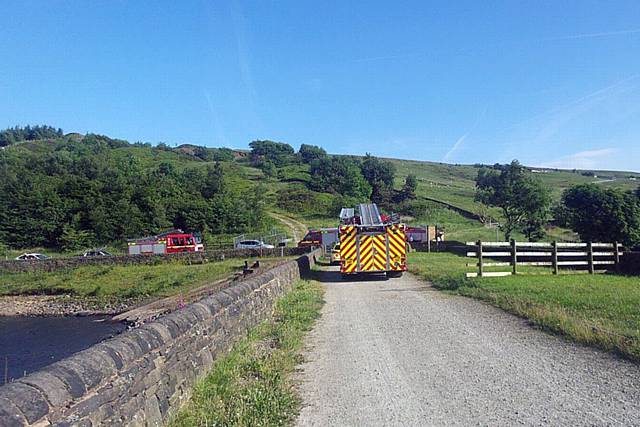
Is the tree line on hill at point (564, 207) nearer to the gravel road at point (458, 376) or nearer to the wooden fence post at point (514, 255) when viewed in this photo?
the wooden fence post at point (514, 255)

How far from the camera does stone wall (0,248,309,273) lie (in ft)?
125

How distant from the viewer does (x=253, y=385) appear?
6.39 meters

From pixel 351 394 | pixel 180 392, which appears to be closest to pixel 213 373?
pixel 180 392

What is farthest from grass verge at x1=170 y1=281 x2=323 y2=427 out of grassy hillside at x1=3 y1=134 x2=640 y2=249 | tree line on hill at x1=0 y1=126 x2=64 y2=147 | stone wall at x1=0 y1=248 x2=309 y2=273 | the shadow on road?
tree line on hill at x1=0 y1=126 x2=64 y2=147

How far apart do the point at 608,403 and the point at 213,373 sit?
442 cm

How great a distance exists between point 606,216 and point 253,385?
144 feet

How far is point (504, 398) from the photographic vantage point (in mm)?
5684

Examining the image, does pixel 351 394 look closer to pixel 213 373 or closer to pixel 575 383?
pixel 213 373

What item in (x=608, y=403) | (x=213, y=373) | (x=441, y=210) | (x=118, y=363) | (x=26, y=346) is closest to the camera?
(x=118, y=363)

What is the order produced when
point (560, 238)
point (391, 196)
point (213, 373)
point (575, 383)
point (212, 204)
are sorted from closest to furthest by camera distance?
point (575, 383)
point (213, 373)
point (560, 238)
point (212, 204)
point (391, 196)

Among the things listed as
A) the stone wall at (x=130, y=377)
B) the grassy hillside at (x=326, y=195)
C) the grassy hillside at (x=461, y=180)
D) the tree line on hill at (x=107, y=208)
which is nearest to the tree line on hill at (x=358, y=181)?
the grassy hillside at (x=326, y=195)

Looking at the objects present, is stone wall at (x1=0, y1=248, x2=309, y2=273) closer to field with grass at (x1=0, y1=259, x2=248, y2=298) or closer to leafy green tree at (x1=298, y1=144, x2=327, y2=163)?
field with grass at (x1=0, y1=259, x2=248, y2=298)

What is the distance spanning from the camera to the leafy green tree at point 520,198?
1823 inches

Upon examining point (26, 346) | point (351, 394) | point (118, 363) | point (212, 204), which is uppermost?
point (212, 204)
